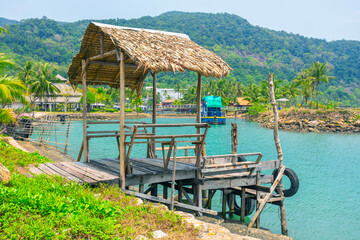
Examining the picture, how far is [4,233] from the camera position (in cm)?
424

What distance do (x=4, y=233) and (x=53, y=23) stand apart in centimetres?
21046

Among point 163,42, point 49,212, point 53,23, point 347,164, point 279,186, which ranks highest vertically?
point 53,23

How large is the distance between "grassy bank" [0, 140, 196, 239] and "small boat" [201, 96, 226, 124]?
58.1m

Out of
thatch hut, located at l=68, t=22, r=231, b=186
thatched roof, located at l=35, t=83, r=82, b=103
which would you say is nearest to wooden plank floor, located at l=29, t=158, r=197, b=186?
thatch hut, located at l=68, t=22, r=231, b=186

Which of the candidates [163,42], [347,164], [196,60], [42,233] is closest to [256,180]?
[196,60]

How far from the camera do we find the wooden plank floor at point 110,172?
8.00 metres

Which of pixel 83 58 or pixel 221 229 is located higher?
pixel 83 58

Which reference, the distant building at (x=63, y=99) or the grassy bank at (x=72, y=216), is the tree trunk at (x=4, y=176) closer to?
the grassy bank at (x=72, y=216)

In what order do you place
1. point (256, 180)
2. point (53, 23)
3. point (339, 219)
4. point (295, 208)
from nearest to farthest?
point (256, 180) → point (339, 219) → point (295, 208) → point (53, 23)

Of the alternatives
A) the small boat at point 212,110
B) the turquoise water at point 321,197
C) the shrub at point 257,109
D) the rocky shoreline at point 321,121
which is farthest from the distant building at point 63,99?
the rocky shoreline at point 321,121

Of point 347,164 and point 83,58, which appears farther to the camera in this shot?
point 347,164

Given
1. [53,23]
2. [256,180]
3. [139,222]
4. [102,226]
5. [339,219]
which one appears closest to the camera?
[102,226]

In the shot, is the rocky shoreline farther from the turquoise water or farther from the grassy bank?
the grassy bank

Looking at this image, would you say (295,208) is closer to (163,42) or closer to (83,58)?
(163,42)
